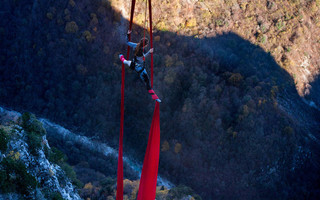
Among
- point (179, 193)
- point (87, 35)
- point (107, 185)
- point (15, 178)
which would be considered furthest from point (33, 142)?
point (87, 35)

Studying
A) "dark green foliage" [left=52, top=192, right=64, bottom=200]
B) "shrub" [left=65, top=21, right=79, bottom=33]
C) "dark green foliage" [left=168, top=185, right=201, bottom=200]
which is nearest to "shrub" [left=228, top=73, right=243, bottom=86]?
"dark green foliage" [left=168, top=185, right=201, bottom=200]

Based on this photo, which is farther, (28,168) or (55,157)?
(55,157)

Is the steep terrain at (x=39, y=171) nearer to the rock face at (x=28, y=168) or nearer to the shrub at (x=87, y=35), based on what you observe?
the rock face at (x=28, y=168)

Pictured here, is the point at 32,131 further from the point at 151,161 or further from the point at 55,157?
the point at 151,161

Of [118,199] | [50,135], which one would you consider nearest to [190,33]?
[50,135]

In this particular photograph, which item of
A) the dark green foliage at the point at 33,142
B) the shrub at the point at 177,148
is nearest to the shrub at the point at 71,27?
the shrub at the point at 177,148

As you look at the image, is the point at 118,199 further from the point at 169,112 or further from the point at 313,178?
the point at 313,178

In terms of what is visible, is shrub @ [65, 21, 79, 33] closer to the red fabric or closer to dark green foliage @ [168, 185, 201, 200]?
dark green foliage @ [168, 185, 201, 200]
